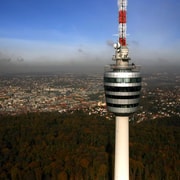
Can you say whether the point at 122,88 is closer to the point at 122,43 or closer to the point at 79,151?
the point at 122,43

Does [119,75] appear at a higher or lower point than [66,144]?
higher

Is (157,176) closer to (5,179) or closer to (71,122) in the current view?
(5,179)

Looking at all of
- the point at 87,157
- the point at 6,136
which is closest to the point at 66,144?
the point at 87,157

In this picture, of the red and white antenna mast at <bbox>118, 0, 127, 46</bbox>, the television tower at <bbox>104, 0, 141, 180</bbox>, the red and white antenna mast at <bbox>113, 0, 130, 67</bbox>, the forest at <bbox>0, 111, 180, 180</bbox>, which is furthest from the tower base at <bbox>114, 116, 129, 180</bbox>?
the forest at <bbox>0, 111, 180, 180</bbox>

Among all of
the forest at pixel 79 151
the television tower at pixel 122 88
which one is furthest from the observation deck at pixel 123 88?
the forest at pixel 79 151

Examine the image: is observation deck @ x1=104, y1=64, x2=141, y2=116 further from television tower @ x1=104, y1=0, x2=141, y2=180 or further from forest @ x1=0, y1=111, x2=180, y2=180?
forest @ x1=0, y1=111, x2=180, y2=180
